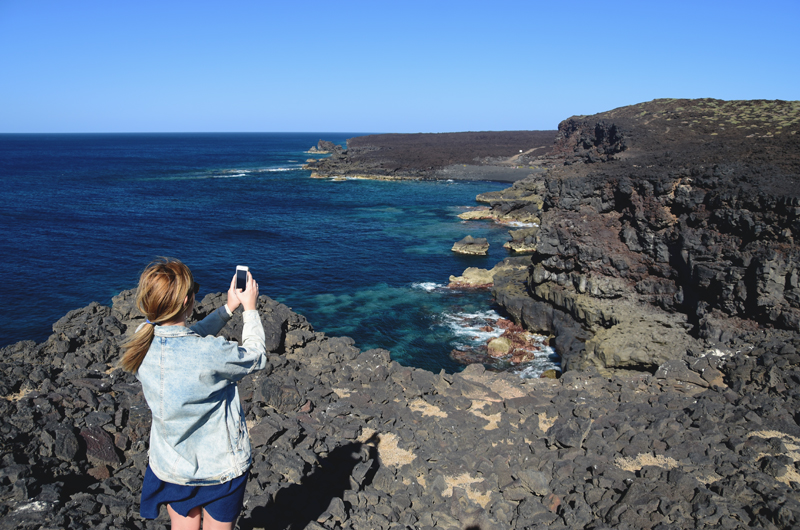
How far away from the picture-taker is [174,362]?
324cm

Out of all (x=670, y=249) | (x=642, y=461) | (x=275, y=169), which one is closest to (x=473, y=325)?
(x=670, y=249)

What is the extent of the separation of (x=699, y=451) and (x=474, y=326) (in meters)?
19.4

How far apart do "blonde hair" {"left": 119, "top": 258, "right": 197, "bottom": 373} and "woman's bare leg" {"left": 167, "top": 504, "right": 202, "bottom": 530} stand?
3.62 ft

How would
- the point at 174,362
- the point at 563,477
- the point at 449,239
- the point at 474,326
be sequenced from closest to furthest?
the point at 174,362
the point at 563,477
the point at 474,326
the point at 449,239

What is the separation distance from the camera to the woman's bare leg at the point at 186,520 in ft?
11.6

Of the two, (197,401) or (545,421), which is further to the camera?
(545,421)

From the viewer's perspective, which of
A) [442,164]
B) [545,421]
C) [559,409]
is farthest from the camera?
[442,164]

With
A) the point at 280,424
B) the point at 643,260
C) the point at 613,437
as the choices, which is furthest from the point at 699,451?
the point at 643,260

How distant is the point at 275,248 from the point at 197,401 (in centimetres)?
4422

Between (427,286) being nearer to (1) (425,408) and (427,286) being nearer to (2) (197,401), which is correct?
(1) (425,408)

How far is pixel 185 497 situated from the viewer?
11.3 feet

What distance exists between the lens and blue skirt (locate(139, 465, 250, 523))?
3459 millimetres

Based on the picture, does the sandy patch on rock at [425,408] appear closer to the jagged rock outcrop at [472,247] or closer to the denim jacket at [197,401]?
the denim jacket at [197,401]

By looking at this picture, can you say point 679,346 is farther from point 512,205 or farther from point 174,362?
point 512,205
